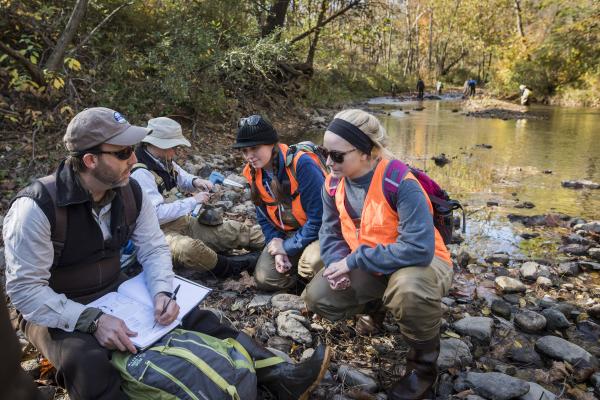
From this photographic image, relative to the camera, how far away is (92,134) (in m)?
2.37

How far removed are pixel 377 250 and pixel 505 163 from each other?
869 cm

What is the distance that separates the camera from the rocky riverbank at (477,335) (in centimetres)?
281

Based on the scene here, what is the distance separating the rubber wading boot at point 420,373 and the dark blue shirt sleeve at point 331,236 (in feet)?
2.57

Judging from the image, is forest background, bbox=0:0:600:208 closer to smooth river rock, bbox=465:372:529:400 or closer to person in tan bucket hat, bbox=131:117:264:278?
person in tan bucket hat, bbox=131:117:264:278

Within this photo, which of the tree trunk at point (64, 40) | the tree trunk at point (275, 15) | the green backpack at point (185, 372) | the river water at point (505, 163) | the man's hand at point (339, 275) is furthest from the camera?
the tree trunk at point (275, 15)

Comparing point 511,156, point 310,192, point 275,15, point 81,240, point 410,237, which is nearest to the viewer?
point 81,240

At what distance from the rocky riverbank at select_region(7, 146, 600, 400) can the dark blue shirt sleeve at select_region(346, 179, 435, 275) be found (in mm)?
761

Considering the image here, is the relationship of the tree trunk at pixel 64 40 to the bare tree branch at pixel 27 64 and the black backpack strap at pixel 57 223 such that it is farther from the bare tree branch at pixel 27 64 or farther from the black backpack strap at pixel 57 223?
the black backpack strap at pixel 57 223

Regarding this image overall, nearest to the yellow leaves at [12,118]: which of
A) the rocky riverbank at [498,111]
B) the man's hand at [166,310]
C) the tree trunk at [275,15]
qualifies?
the man's hand at [166,310]

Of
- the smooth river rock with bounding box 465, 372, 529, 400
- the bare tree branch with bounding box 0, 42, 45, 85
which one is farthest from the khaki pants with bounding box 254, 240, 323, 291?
the bare tree branch with bounding box 0, 42, 45, 85

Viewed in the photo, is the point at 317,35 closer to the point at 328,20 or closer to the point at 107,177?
the point at 328,20

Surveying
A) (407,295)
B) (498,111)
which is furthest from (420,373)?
(498,111)

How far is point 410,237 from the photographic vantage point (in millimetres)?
2672

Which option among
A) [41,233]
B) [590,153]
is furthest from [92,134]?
[590,153]
